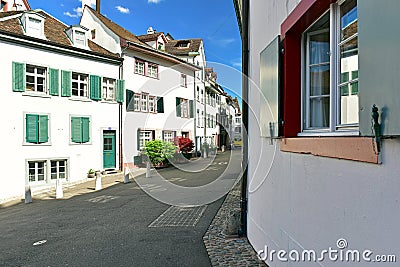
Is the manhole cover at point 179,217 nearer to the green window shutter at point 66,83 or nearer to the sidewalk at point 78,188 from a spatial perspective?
the sidewalk at point 78,188

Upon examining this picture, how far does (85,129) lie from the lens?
17156 millimetres

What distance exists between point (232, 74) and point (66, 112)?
1166cm

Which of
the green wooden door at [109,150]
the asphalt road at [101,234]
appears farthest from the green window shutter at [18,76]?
the asphalt road at [101,234]

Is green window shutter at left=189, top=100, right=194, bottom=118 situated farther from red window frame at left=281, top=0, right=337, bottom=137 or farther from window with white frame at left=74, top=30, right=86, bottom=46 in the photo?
red window frame at left=281, top=0, right=337, bottom=137

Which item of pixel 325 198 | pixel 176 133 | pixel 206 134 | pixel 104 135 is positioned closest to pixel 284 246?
pixel 325 198

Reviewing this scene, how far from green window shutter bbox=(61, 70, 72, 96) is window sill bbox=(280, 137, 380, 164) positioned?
14.9m

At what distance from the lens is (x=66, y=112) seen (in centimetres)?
1627

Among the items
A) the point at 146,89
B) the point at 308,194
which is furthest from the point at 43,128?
the point at 308,194

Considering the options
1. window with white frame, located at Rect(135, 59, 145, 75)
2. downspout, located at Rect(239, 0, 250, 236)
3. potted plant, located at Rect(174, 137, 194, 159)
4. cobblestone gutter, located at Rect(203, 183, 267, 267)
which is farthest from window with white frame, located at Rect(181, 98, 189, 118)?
downspout, located at Rect(239, 0, 250, 236)

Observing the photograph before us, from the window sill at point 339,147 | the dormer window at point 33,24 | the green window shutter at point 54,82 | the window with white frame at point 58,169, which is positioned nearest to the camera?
the window sill at point 339,147

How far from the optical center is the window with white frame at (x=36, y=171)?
14773 mm

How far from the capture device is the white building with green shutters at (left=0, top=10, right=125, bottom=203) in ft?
46.0

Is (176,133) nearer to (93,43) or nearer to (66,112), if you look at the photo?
(93,43)

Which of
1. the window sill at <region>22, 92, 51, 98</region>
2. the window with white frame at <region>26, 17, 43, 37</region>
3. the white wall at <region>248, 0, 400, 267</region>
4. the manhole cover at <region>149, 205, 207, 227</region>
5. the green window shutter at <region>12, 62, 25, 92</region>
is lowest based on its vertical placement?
the manhole cover at <region>149, 205, 207, 227</region>
